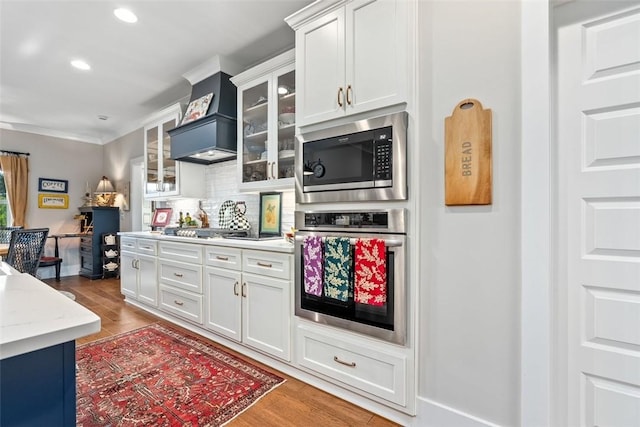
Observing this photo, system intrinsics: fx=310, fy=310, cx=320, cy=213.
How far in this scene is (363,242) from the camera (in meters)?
1.74

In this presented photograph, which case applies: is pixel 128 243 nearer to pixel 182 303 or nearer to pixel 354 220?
pixel 182 303

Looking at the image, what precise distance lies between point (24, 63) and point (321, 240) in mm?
3619

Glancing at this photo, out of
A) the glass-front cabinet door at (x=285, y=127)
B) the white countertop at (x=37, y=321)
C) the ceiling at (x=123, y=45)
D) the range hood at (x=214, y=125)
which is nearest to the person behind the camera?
the white countertop at (x=37, y=321)

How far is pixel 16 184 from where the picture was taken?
16.5 feet

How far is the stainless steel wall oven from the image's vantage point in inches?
65.2

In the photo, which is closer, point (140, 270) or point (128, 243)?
point (140, 270)

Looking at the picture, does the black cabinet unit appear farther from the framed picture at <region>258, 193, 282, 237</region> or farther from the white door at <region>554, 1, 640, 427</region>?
the white door at <region>554, 1, 640, 427</region>

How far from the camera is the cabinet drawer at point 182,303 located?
283 centimetres

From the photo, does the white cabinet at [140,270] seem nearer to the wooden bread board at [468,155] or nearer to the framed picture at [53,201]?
the framed picture at [53,201]

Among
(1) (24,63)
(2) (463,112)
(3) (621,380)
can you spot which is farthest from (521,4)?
(1) (24,63)

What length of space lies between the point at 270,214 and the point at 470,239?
1.96m

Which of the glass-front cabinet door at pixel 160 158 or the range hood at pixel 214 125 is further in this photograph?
the glass-front cabinet door at pixel 160 158

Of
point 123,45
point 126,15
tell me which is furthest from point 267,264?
point 123,45

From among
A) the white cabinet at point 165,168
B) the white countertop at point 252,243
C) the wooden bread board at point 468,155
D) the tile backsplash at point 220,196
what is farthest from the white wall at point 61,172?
the wooden bread board at point 468,155
